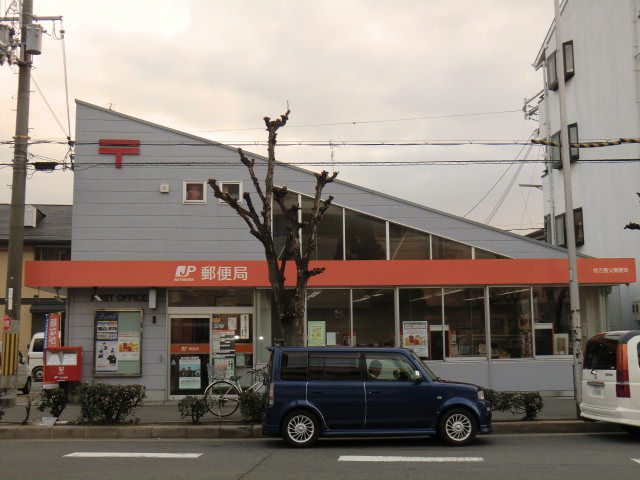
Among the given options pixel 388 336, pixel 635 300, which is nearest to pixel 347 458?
pixel 388 336

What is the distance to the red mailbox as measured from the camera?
1761cm

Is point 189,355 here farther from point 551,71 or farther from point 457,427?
point 551,71

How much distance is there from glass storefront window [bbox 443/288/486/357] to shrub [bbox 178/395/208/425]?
25.7 feet

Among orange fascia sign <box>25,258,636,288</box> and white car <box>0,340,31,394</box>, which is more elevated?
orange fascia sign <box>25,258,636,288</box>

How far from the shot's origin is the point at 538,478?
8750 millimetres

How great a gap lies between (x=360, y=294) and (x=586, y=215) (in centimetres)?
1144

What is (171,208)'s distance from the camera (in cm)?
1891

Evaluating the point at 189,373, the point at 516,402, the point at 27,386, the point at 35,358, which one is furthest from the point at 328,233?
the point at 35,358

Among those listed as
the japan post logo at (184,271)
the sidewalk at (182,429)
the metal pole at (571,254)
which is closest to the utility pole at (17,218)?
the sidewalk at (182,429)

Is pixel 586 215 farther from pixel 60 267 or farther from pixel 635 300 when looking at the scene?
pixel 60 267

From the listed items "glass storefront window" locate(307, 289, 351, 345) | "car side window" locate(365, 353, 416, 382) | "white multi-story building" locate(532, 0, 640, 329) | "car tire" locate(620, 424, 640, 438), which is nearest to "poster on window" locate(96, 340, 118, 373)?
"glass storefront window" locate(307, 289, 351, 345)

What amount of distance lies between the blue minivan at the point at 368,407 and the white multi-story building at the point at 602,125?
9415 mm

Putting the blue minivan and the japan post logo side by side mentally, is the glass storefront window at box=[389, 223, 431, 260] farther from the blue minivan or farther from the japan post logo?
the blue minivan

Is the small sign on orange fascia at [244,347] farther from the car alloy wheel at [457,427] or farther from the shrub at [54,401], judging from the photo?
the car alloy wheel at [457,427]
